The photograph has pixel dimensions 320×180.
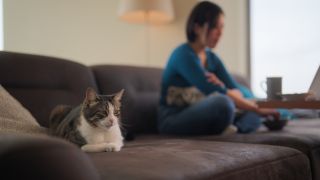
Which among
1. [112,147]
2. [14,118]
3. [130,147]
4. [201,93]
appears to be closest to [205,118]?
[201,93]

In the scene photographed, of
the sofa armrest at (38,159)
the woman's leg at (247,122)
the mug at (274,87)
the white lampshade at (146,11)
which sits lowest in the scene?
the woman's leg at (247,122)

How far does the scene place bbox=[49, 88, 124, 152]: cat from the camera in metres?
1.04

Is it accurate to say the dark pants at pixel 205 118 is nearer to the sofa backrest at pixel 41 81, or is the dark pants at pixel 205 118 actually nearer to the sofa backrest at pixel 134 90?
the sofa backrest at pixel 134 90

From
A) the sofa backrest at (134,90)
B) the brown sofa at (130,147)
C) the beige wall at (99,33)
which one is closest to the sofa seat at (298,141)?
the brown sofa at (130,147)

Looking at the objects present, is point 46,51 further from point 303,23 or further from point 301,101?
point 301,101

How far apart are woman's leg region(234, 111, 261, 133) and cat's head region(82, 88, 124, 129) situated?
896 millimetres

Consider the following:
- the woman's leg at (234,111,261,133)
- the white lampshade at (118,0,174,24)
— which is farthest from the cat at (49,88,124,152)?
the white lampshade at (118,0,174,24)

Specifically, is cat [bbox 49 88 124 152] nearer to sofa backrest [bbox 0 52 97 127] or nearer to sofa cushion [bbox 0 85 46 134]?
sofa cushion [bbox 0 85 46 134]

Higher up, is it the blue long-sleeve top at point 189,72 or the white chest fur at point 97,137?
the blue long-sleeve top at point 189,72

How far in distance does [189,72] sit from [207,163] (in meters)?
0.88

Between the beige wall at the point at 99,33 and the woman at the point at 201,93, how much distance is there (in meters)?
1.23

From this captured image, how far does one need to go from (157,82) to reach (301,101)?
1003mm

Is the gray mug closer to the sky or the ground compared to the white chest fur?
closer to the sky

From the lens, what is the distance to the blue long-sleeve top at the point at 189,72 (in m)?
1.76
